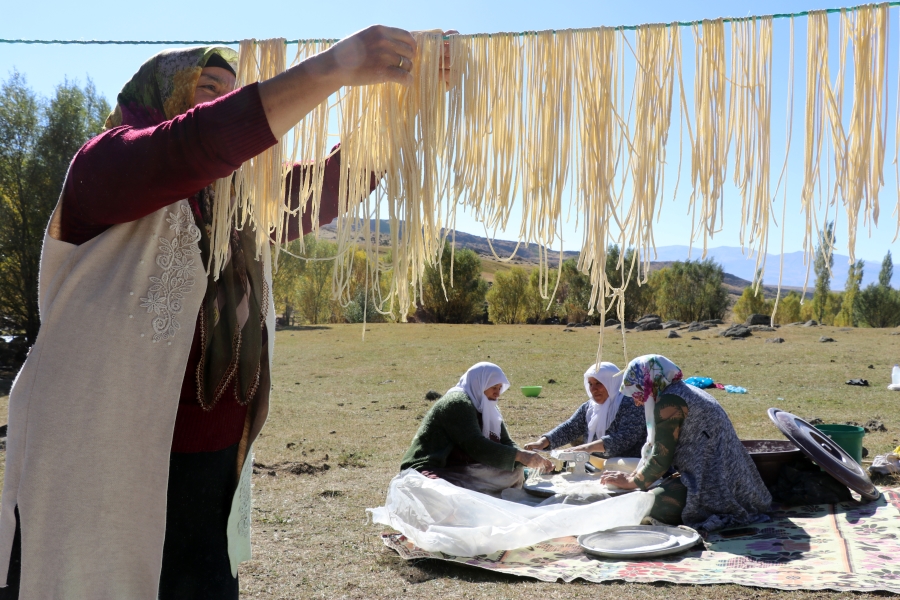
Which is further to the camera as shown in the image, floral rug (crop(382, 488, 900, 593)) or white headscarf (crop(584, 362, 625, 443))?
white headscarf (crop(584, 362, 625, 443))

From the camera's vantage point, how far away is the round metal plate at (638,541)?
12.5 ft

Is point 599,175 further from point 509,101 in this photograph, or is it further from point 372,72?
point 372,72

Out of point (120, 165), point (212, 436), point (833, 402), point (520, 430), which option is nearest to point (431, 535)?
point (212, 436)

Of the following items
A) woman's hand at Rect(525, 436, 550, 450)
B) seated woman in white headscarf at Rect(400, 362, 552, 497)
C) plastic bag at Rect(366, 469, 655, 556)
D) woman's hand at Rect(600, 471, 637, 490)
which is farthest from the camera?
woman's hand at Rect(525, 436, 550, 450)

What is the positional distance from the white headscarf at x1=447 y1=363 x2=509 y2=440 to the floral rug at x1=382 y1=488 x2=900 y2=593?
1046 millimetres

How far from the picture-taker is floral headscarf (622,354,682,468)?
4.34 meters

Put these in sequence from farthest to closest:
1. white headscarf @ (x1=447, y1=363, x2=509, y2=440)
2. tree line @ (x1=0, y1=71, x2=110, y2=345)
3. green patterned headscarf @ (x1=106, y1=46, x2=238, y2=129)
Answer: tree line @ (x1=0, y1=71, x2=110, y2=345) < white headscarf @ (x1=447, y1=363, x2=509, y2=440) < green patterned headscarf @ (x1=106, y1=46, x2=238, y2=129)

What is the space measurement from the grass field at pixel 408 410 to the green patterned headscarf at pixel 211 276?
6.98ft

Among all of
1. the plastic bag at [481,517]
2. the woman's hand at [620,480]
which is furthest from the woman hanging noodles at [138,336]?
the woman's hand at [620,480]

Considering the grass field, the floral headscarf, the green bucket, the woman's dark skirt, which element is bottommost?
the grass field

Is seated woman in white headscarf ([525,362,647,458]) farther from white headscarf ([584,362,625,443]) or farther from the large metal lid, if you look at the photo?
the large metal lid

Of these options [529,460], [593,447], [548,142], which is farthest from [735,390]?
[548,142]

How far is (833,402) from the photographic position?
9.21m

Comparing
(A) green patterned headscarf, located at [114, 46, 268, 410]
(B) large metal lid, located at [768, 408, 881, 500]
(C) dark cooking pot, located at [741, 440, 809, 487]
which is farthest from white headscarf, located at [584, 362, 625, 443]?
(A) green patterned headscarf, located at [114, 46, 268, 410]
